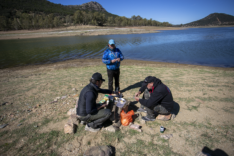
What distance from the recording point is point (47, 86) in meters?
7.27

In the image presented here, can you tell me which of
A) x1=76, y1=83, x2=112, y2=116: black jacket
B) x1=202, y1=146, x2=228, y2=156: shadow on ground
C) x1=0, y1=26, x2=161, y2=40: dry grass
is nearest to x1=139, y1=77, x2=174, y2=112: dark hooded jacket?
x1=202, y1=146, x2=228, y2=156: shadow on ground

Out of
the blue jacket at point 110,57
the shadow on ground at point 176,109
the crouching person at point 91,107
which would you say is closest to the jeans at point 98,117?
the crouching person at point 91,107

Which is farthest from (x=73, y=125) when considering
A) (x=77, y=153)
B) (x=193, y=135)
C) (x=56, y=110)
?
(x=193, y=135)

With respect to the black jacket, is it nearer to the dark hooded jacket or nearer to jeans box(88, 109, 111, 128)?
jeans box(88, 109, 111, 128)

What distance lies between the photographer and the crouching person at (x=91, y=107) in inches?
133

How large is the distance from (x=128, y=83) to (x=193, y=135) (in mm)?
4434

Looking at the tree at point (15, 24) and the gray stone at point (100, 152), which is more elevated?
the tree at point (15, 24)

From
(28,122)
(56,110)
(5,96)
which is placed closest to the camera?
(28,122)

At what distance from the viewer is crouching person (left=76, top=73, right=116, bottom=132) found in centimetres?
337

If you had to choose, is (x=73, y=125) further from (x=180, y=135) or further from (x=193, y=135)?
(x=193, y=135)

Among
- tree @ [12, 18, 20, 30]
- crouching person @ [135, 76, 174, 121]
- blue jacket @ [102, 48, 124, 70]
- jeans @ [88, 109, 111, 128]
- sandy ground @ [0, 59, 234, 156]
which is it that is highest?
tree @ [12, 18, 20, 30]

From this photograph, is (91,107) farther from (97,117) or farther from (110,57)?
(110,57)

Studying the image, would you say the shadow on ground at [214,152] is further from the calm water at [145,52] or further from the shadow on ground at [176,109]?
the calm water at [145,52]

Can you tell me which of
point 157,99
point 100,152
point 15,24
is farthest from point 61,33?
point 100,152
